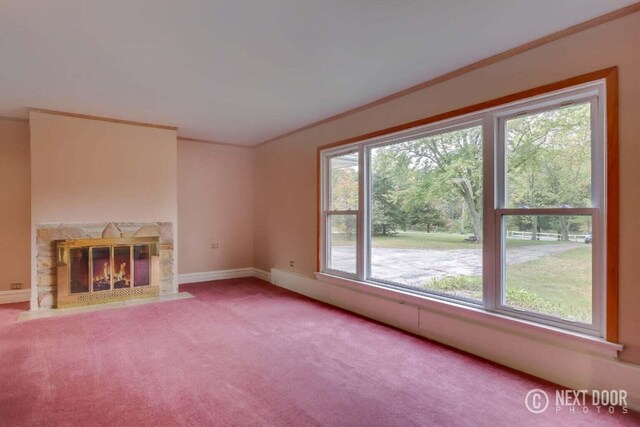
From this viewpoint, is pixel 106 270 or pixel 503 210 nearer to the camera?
pixel 503 210

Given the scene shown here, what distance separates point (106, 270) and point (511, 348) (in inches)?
193

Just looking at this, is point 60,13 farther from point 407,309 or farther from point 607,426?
point 607,426

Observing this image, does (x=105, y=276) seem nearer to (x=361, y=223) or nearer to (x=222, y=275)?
(x=222, y=275)

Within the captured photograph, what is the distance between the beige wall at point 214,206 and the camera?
6.02 m

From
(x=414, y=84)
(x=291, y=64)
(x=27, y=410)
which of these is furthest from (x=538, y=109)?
(x=27, y=410)

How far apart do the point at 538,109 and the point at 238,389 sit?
122 inches

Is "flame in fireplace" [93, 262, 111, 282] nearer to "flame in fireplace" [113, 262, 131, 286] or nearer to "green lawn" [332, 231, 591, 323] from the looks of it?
"flame in fireplace" [113, 262, 131, 286]

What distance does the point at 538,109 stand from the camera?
106 inches

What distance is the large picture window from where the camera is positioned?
245 centimetres

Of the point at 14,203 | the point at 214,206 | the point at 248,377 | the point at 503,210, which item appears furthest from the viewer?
the point at 214,206

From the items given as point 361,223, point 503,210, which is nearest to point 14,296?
point 361,223

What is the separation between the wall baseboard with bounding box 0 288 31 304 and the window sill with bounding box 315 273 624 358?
475 centimetres

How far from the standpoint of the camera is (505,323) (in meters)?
2.78

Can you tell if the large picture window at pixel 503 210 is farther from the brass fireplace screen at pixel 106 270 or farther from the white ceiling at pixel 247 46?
the brass fireplace screen at pixel 106 270
